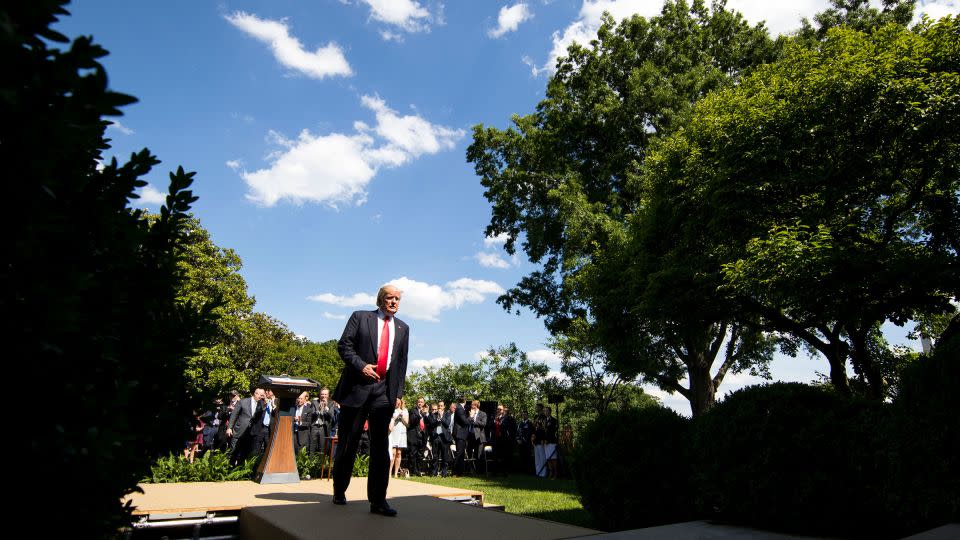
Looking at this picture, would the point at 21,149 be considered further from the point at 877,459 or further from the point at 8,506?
the point at 877,459

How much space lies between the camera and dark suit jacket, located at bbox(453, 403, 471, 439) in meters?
17.8

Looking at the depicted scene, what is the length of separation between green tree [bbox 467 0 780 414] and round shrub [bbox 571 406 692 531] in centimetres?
1108

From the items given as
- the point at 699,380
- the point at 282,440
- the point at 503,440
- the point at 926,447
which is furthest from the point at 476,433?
the point at 926,447

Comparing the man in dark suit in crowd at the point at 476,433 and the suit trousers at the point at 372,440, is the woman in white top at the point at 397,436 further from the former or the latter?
the suit trousers at the point at 372,440

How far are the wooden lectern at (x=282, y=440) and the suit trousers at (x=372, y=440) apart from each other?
15.1 ft

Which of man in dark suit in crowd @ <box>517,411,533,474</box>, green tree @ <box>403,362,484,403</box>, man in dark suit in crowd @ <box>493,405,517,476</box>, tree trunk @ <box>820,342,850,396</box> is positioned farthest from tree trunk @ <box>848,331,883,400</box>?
green tree @ <box>403,362,484,403</box>

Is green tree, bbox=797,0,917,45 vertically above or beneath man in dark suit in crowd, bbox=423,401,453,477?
above

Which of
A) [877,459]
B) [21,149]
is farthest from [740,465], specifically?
[21,149]

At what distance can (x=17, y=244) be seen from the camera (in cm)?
121

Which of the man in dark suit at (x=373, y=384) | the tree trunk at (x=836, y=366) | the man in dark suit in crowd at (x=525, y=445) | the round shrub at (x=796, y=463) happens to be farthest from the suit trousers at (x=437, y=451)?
the round shrub at (x=796, y=463)

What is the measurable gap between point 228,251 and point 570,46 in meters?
25.0

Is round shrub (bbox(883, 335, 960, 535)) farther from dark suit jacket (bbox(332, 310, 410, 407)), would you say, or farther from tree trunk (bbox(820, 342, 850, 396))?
tree trunk (bbox(820, 342, 850, 396))

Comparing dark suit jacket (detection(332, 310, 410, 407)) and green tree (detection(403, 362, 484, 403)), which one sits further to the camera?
green tree (detection(403, 362, 484, 403))

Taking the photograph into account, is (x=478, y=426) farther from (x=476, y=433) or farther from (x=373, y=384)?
(x=373, y=384)
